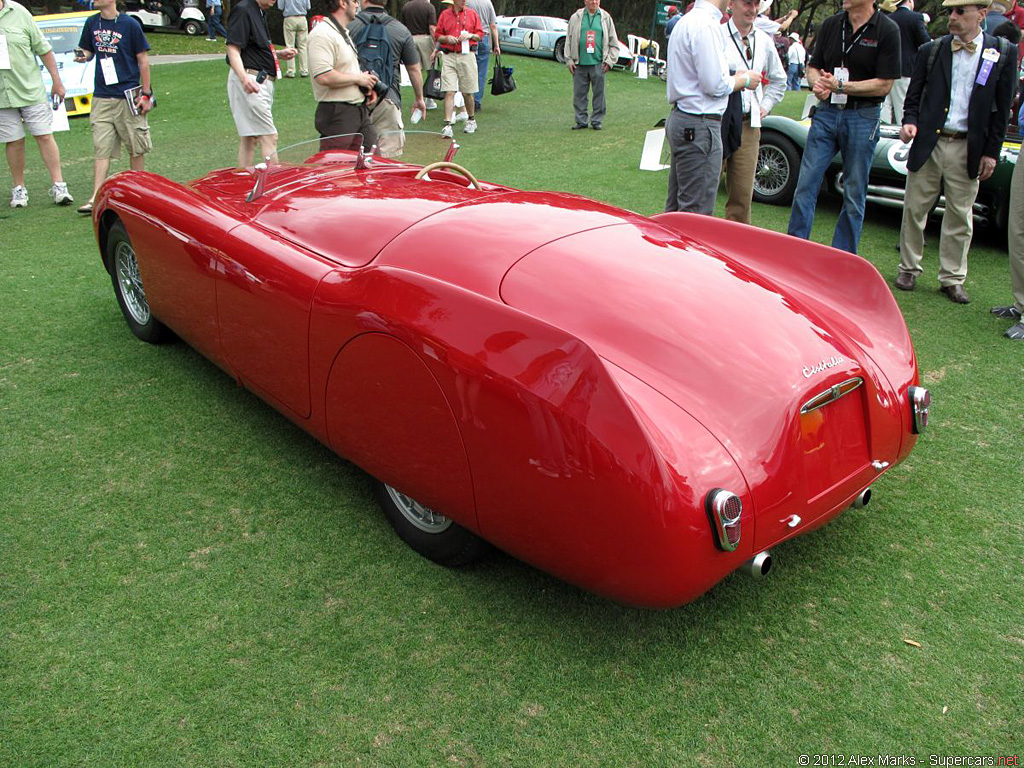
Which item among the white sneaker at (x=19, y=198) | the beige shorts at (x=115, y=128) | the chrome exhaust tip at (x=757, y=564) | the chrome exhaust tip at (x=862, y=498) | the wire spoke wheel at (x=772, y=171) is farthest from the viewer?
the wire spoke wheel at (x=772, y=171)

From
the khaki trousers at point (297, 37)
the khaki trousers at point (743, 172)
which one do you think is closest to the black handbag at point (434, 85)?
the khaki trousers at point (297, 37)

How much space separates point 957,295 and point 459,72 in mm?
7720

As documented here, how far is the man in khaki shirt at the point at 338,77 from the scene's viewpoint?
5844 millimetres

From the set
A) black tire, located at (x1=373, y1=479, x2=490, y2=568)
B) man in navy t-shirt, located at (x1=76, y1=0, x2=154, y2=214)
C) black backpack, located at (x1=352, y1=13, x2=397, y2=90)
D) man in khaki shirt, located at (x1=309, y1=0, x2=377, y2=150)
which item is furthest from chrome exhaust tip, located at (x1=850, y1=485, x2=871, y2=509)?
man in navy t-shirt, located at (x1=76, y1=0, x2=154, y2=214)

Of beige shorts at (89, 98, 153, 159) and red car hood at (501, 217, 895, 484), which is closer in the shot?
red car hood at (501, 217, 895, 484)

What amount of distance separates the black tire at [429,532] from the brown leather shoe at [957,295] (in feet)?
13.9

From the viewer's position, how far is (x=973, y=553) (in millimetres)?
2818

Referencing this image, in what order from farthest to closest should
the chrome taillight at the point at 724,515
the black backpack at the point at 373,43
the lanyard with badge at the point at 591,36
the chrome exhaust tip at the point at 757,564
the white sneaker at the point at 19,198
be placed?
the lanyard with badge at the point at 591,36, the white sneaker at the point at 19,198, the black backpack at the point at 373,43, the chrome exhaust tip at the point at 757,564, the chrome taillight at the point at 724,515

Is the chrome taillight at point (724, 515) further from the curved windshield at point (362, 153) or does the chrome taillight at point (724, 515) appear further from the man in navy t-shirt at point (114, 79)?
the man in navy t-shirt at point (114, 79)

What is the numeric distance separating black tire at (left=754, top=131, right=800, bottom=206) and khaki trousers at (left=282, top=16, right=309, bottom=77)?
10.4m

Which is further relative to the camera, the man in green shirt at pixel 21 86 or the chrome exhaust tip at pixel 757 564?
the man in green shirt at pixel 21 86

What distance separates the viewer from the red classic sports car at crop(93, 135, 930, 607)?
2041 mm

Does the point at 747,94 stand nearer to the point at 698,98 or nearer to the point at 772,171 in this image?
the point at 698,98

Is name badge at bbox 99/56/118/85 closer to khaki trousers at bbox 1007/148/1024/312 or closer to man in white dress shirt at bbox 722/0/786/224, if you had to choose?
man in white dress shirt at bbox 722/0/786/224
